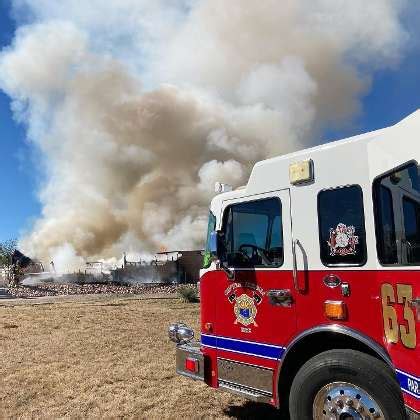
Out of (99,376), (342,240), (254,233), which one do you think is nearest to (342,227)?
(342,240)

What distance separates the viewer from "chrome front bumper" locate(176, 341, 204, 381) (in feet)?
16.2

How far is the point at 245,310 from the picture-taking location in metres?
4.59

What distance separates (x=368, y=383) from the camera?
353cm

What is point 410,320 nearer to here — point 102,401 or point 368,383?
point 368,383

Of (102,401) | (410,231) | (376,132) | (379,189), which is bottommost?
(102,401)

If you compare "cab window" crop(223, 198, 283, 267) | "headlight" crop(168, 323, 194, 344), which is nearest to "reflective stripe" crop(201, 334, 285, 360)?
"headlight" crop(168, 323, 194, 344)

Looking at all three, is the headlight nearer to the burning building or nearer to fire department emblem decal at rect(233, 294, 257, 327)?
fire department emblem decal at rect(233, 294, 257, 327)

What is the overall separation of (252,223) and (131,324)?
7.79 meters

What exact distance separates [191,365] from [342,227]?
89.9 inches

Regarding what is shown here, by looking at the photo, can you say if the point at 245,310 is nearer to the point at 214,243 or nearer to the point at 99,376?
the point at 214,243

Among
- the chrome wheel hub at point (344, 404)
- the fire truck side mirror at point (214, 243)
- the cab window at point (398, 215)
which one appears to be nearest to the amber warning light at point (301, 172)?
the cab window at point (398, 215)

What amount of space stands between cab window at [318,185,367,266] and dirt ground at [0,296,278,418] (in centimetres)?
236

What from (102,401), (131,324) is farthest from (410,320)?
(131,324)

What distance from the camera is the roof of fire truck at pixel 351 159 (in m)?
3.40
